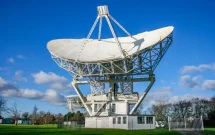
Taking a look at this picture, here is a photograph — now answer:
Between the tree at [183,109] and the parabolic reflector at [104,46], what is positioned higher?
the parabolic reflector at [104,46]

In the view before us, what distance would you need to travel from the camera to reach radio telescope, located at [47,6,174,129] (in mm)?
41250

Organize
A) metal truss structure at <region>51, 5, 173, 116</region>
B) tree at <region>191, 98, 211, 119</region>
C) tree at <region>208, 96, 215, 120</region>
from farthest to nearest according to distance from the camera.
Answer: tree at <region>191, 98, 211, 119</region>, tree at <region>208, 96, 215, 120</region>, metal truss structure at <region>51, 5, 173, 116</region>

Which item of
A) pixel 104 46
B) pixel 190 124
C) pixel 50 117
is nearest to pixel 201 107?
pixel 190 124

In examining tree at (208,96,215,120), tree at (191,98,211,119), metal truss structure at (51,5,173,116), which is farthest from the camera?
tree at (191,98,211,119)

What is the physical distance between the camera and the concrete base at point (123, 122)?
44.0 m

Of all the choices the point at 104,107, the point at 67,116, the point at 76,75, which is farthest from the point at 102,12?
the point at 67,116

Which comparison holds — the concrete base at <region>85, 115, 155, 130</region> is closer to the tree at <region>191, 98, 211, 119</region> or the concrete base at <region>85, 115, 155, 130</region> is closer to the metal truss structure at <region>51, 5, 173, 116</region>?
the metal truss structure at <region>51, 5, 173, 116</region>

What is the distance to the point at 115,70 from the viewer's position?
4347 centimetres

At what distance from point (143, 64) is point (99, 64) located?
Answer: 6.77 metres

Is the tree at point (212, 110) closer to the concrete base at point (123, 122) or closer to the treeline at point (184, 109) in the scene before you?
the treeline at point (184, 109)

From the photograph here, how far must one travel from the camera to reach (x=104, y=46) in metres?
47.7

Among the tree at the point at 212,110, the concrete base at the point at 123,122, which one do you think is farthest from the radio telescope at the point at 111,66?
the tree at the point at 212,110

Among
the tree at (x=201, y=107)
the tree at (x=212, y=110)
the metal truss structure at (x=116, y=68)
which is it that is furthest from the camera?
the tree at (x=201, y=107)

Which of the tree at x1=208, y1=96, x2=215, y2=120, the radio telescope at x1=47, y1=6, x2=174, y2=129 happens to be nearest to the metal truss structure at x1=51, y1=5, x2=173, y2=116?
the radio telescope at x1=47, y1=6, x2=174, y2=129
